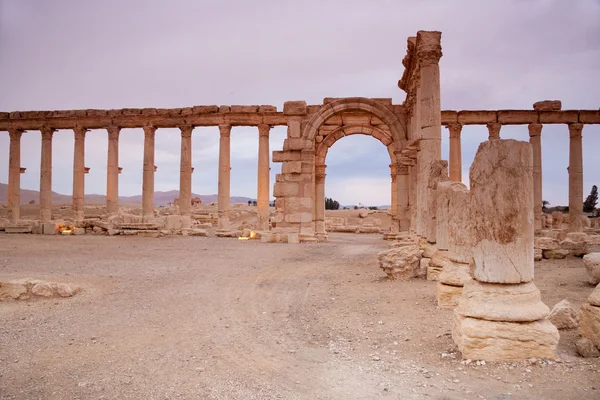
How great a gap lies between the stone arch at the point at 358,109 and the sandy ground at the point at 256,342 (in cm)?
1027

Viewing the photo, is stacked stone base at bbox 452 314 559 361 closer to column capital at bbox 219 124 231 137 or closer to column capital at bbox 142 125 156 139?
column capital at bbox 219 124 231 137

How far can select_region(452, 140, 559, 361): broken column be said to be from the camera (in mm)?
4586

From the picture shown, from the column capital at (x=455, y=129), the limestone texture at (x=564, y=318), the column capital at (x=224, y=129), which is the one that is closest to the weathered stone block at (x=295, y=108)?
the column capital at (x=224, y=129)

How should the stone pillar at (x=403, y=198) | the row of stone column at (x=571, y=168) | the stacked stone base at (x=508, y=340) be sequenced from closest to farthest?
the stacked stone base at (x=508, y=340) → the stone pillar at (x=403, y=198) → the row of stone column at (x=571, y=168)

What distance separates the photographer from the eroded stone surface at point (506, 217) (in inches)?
192

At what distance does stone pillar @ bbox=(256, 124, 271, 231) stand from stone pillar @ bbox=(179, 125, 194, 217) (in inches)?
167

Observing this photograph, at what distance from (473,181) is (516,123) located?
821 inches

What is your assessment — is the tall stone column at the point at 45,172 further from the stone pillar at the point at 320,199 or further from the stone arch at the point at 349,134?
the stone arch at the point at 349,134

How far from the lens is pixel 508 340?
460 cm

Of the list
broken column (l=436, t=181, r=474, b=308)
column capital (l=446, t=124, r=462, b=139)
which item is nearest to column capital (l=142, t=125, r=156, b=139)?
column capital (l=446, t=124, r=462, b=139)

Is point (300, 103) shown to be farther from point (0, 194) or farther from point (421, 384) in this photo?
point (0, 194)

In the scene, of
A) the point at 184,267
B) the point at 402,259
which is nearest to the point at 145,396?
the point at 402,259

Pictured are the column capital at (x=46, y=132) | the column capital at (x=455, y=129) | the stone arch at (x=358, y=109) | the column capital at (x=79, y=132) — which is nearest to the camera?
the stone arch at (x=358, y=109)

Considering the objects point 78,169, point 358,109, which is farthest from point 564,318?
point 78,169
